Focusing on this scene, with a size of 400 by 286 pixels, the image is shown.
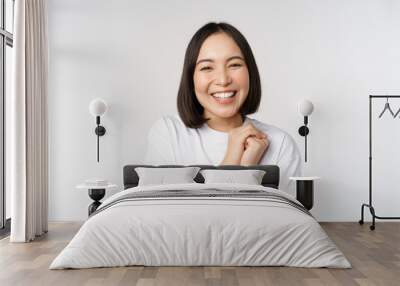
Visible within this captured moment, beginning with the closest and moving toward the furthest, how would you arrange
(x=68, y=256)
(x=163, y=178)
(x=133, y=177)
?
(x=68, y=256), (x=163, y=178), (x=133, y=177)

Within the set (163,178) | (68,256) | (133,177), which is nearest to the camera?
(68,256)

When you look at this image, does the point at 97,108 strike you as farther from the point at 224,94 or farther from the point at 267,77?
the point at 267,77

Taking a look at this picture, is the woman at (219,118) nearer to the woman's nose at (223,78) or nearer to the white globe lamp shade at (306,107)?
the woman's nose at (223,78)

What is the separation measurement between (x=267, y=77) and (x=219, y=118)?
2.61 feet

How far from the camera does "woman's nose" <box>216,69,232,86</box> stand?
23.3ft

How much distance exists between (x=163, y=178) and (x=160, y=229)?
2022 mm

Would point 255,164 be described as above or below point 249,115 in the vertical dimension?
below

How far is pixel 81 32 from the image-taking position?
24.1 feet

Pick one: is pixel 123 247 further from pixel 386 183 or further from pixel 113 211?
pixel 386 183

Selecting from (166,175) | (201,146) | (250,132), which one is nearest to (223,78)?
(250,132)

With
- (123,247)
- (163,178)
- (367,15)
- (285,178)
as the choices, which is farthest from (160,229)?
(367,15)

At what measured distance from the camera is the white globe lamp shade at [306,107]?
7098 millimetres

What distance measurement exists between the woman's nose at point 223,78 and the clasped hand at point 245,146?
1.92 feet

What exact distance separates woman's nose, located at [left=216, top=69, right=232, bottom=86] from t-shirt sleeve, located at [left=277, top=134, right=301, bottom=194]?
100 cm
